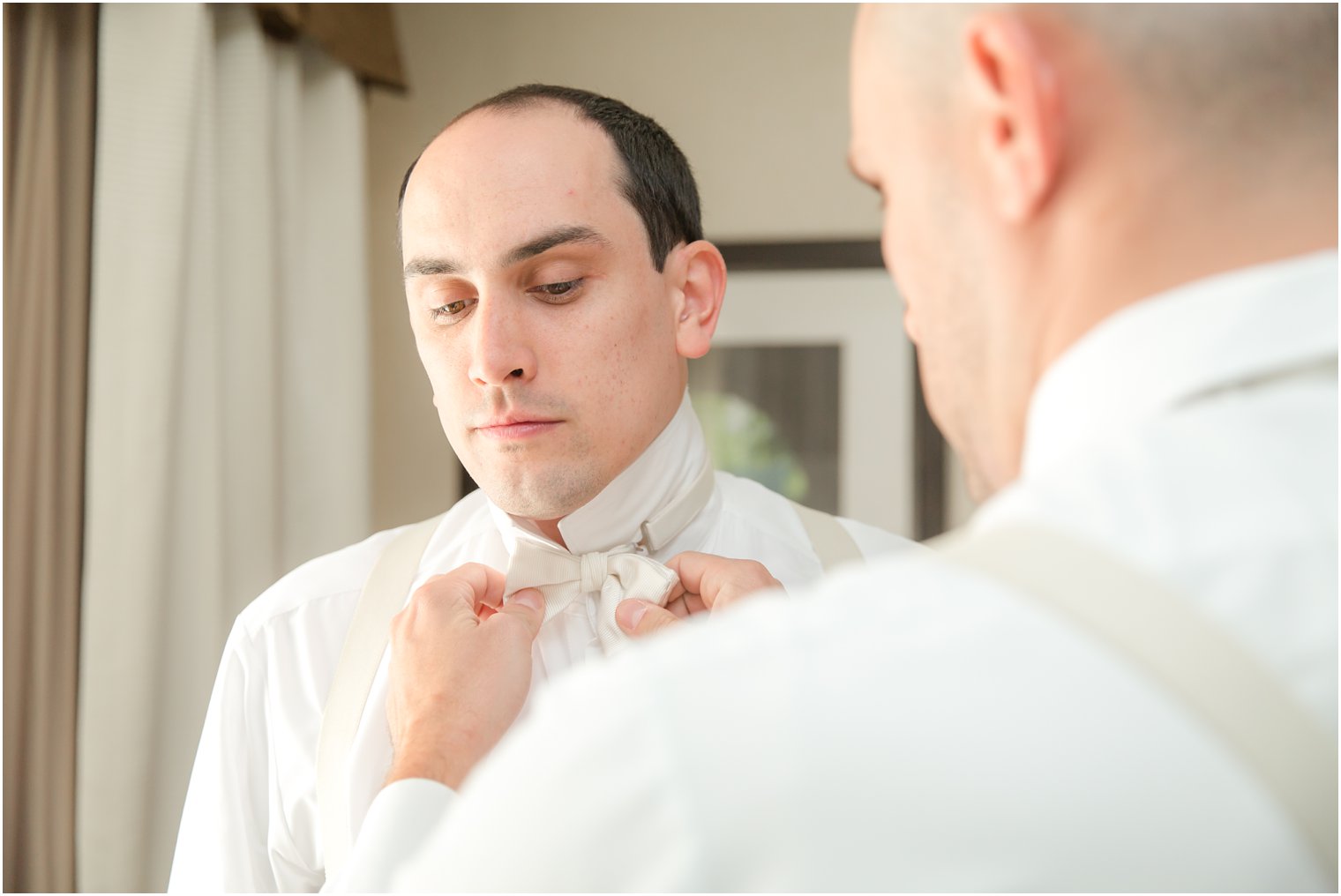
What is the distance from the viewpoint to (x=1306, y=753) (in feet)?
1.39

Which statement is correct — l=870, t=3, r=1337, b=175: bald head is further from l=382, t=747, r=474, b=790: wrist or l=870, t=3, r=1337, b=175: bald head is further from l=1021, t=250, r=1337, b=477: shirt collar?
l=382, t=747, r=474, b=790: wrist

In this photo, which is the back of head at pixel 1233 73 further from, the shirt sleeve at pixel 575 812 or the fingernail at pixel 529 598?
the fingernail at pixel 529 598

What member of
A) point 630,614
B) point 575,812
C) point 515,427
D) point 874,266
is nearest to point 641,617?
point 630,614

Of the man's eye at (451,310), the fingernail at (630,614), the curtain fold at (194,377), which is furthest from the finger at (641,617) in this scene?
the curtain fold at (194,377)

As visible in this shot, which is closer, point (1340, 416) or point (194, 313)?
point (1340, 416)

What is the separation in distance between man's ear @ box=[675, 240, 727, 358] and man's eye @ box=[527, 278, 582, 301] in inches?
5.6

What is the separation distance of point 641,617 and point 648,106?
2105mm

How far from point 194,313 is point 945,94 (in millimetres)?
1885

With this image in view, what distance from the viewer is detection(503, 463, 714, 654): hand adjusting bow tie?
1124 millimetres

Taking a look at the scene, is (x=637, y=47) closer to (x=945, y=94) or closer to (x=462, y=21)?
(x=462, y=21)

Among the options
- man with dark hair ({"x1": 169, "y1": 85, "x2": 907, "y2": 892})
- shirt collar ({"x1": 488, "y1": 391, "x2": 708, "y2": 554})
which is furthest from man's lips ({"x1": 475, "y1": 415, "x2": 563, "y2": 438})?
shirt collar ({"x1": 488, "y1": 391, "x2": 708, "y2": 554})

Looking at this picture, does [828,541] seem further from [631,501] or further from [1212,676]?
[1212,676]

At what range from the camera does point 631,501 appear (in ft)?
3.99

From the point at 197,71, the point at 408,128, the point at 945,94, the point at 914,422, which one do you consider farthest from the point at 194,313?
the point at 945,94
